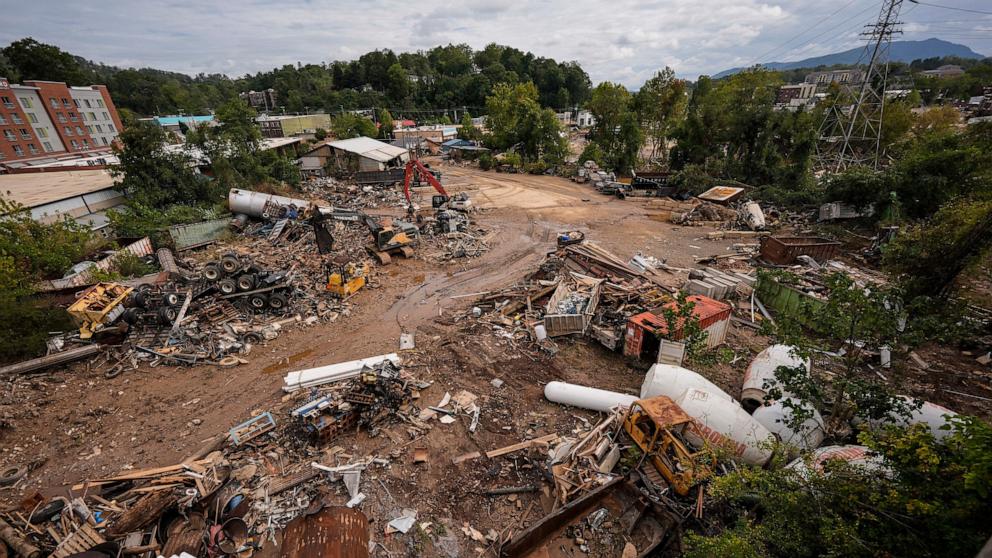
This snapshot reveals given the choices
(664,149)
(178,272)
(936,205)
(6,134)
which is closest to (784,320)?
(936,205)

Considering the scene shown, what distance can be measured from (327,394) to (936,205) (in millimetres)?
26545

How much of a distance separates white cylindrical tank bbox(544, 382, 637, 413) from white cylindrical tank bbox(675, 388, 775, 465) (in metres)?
1.48

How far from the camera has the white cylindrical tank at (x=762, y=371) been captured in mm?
8406

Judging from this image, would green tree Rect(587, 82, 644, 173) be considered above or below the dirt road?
above

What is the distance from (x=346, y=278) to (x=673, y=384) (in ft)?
41.5

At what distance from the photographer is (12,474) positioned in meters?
7.77

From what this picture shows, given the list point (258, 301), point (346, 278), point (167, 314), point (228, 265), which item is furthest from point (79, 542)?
point (346, 278)

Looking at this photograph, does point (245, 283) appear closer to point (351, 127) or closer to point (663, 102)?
point (351, 127)

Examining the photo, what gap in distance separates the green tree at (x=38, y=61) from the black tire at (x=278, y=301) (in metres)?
83.5

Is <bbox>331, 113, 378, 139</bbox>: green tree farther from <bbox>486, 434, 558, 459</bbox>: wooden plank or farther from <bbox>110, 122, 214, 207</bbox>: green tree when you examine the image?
<bbox>486, 434, 558, 459</bbox>: wooden plank

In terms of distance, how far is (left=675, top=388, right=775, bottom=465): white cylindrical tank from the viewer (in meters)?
6.91

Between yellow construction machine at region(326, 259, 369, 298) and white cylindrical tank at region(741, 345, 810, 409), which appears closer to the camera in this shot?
white cylindrical tank at region(741, 345, 810, 409)

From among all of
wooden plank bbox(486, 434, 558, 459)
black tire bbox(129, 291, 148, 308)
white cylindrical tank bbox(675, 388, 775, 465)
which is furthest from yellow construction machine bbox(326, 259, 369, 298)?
white cylindrical tank bbox(675, 388, 775, 465)

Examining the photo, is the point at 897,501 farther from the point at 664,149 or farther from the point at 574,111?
the point at 574,111
